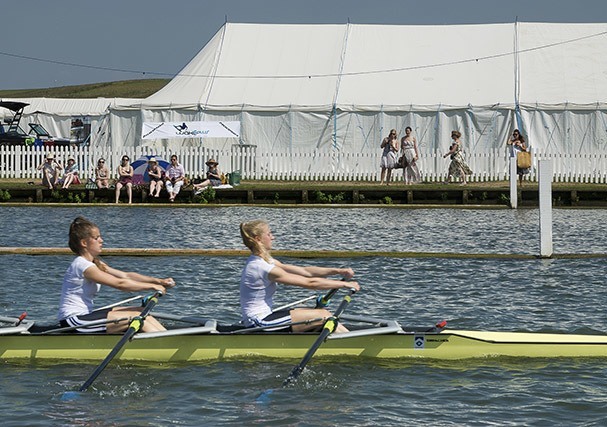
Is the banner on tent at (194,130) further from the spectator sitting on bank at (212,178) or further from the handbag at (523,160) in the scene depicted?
the handbag at (523,160)

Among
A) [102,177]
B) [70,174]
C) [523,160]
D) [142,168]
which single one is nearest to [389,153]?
[523,160]

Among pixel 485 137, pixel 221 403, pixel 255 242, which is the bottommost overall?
pixel 221 403

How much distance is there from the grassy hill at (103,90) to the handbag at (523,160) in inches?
2960

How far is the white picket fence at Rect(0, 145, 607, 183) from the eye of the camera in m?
32.5

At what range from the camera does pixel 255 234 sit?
10367 mm

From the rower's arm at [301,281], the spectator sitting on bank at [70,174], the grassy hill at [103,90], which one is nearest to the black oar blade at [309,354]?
the rower's arm at [301,281]

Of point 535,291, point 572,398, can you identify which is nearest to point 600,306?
point 535,291

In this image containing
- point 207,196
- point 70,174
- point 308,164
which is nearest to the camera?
point 207,196

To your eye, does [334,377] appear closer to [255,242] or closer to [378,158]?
[255,242]

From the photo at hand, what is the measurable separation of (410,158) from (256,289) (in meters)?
22.1

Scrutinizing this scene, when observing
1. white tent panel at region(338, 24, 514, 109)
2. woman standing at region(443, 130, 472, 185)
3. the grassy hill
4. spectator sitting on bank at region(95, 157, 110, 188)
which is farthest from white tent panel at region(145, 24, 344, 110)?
the grassy hill

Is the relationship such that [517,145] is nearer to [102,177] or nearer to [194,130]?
[194,130]

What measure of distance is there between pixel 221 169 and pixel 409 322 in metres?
20.7

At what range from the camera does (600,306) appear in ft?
47.5
